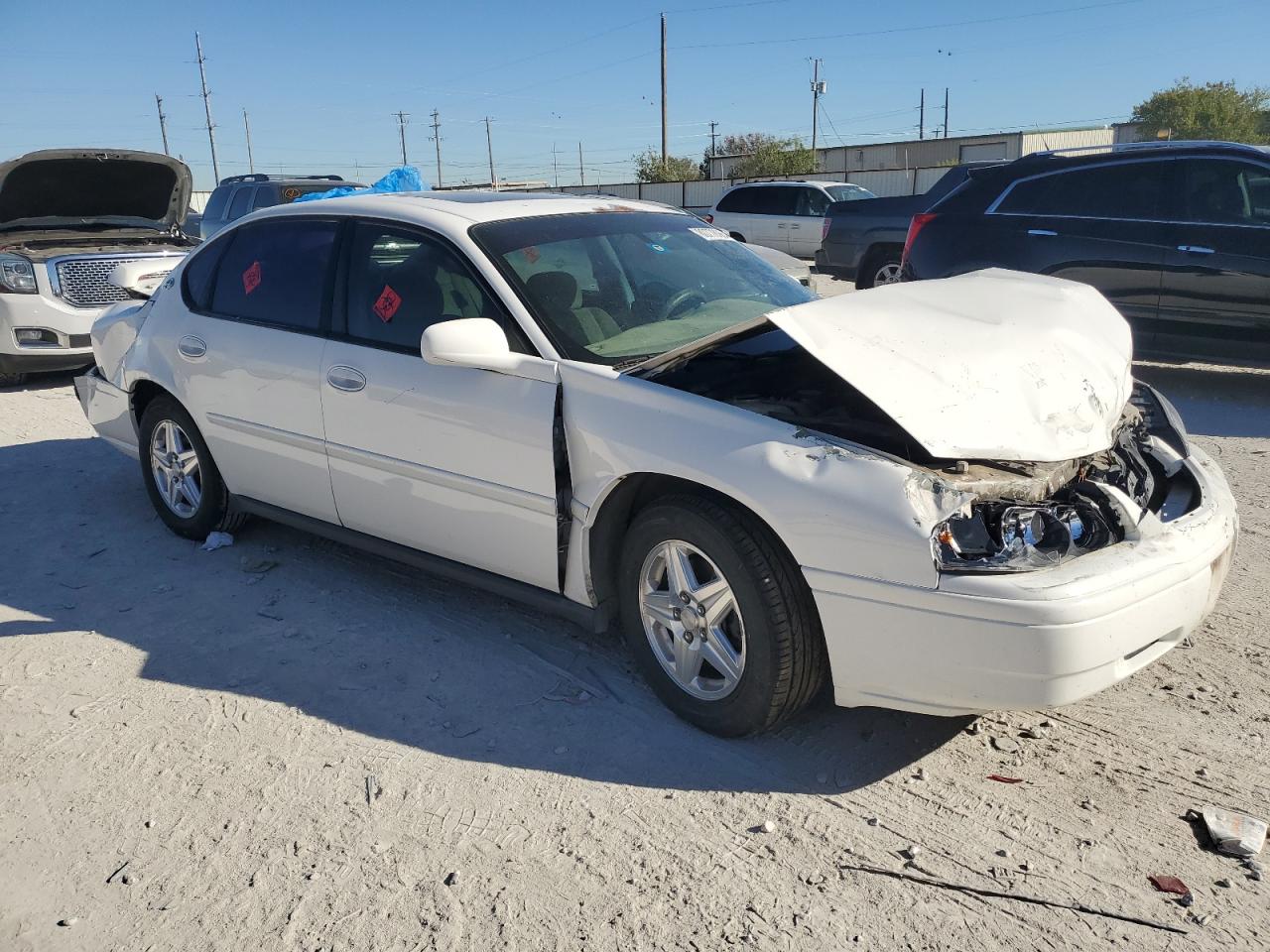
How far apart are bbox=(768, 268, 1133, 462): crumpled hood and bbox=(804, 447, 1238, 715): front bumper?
392 millimetres

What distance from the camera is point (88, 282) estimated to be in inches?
381

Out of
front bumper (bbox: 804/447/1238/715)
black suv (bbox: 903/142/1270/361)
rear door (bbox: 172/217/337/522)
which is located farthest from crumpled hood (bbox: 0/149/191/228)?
front bumper (bbox: 804/447/1238/715)

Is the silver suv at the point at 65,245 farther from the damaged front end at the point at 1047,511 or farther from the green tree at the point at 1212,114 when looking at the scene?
the green tree at the point at 1212,114

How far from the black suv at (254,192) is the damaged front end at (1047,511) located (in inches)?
468

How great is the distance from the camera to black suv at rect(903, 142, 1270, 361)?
24.4ft

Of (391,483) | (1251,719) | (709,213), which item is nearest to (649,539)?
(391,483)

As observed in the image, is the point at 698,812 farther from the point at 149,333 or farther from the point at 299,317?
the point at 149,333

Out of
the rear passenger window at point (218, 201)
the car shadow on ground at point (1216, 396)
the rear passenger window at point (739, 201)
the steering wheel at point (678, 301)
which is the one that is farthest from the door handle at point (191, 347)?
the rear passenger window at point (739, 201)

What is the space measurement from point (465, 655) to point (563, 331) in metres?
1.30

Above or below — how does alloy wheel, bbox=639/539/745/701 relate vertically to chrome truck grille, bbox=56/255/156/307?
below

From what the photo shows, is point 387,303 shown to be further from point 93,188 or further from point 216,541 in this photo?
point 93,188

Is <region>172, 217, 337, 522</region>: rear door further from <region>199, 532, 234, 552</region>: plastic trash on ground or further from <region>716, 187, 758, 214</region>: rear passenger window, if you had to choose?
<region>716, 187, 758, 214</region>: rear passenger window

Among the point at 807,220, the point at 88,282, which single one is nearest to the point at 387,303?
the point at 88,282

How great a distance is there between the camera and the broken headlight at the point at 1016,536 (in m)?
2.80
